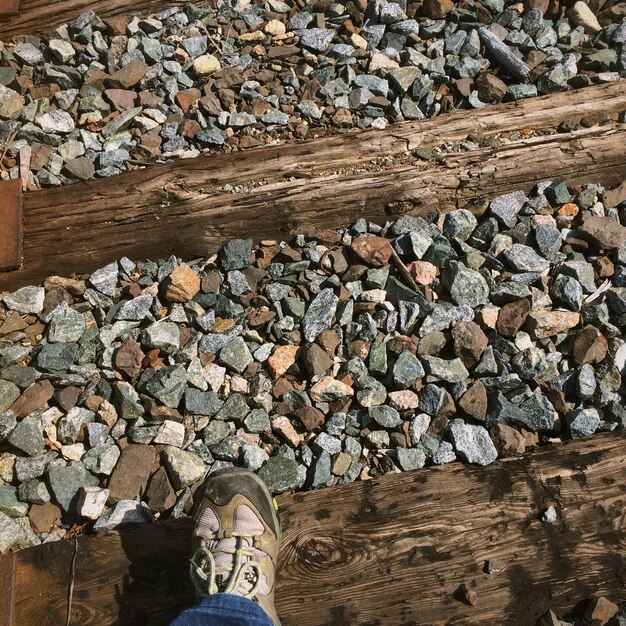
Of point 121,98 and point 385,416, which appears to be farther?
point 121,98

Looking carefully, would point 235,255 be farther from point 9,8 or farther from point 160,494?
point 9,8

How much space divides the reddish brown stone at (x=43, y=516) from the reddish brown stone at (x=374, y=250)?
4.81 feet

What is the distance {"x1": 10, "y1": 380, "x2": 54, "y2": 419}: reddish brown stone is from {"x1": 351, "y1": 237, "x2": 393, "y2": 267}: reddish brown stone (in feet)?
4.32

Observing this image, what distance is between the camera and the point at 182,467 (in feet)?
7.02

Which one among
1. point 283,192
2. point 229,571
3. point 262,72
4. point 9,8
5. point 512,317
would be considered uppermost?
point 9,8

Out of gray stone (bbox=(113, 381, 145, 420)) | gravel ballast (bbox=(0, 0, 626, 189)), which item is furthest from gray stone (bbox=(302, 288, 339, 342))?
gravel ballast (bbox=(0, 0, 626, 189))

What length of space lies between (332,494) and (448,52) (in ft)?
7.50

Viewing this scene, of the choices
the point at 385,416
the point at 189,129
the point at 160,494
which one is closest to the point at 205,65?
the point at 189,129

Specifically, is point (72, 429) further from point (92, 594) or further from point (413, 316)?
point (413, 316)

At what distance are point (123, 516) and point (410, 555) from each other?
936mm

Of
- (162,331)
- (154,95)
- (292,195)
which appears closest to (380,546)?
(162,331)

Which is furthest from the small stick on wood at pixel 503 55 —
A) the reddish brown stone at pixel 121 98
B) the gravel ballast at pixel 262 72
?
the reddish brown stone at pixel 121 98

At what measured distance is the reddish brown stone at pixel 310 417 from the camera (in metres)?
2.24

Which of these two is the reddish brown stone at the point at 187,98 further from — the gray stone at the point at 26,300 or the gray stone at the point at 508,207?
the gray stone at the point at 508,207
